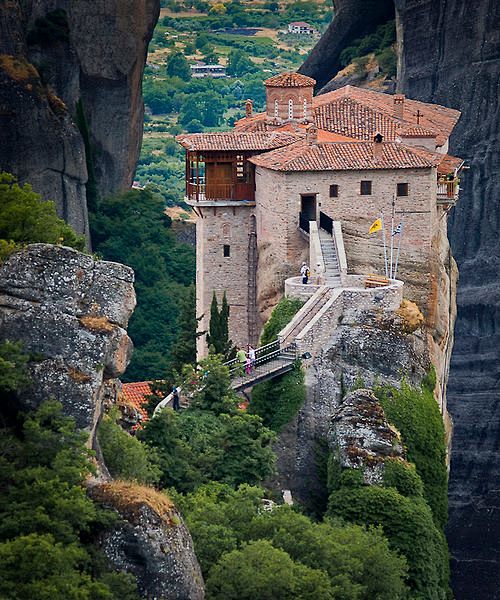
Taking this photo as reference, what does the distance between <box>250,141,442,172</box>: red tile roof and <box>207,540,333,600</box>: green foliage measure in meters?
21.3

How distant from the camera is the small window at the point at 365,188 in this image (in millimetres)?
77062

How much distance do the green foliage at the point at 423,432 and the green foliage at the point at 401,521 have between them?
161 inches

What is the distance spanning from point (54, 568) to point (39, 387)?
15.2ft

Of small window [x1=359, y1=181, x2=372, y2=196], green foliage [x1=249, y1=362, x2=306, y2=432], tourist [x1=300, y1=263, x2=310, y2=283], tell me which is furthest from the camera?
small window [x1=359, y1=181, x2=372, y2=196]

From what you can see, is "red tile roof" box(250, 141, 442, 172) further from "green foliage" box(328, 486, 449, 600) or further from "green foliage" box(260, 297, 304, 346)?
"green foliage" box(328, 486, 449, 600)

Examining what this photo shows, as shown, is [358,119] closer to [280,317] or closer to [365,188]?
[365,188]

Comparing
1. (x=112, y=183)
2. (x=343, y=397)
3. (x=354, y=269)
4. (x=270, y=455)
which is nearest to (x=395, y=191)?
(x=354, y=269)

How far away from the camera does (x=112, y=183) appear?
11294 cm

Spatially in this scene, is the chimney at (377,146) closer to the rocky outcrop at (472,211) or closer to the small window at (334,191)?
the small window at (334,191)

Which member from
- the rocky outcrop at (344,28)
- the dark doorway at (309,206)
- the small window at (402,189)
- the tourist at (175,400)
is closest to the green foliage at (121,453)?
the tourist at (175,400)

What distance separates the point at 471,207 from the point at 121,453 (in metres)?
47.9

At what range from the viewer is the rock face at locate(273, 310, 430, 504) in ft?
231

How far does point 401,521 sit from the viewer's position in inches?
2630

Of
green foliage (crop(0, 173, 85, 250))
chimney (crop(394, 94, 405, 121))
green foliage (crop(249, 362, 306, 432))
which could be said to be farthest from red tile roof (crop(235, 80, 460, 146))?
green foliage (crop(0, 173, 85, 250))
